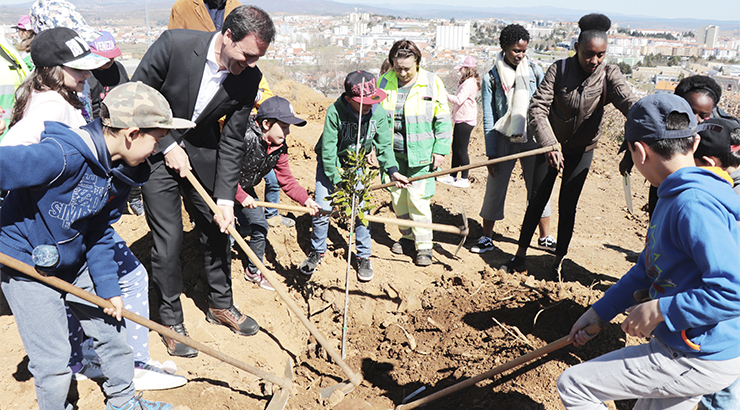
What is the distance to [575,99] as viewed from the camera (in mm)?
3977

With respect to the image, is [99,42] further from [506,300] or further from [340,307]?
[506,300]

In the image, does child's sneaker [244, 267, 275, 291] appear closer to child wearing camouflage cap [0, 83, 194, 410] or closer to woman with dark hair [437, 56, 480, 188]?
child wearing camouflage cap [0, 83, 194, 410]

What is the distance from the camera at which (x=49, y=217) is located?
81.4 inches

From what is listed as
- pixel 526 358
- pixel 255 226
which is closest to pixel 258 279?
pixel 255 226

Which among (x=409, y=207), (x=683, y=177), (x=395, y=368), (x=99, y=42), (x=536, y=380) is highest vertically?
(x=99, y=42)

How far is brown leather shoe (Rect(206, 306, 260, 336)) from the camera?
3.80m

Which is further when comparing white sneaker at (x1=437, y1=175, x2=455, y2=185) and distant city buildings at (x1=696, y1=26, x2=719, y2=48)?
distant city buildings at (x1=696, y1=26, x2=719, y2=48)

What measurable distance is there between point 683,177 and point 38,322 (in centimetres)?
291

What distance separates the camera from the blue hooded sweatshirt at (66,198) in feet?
6.20

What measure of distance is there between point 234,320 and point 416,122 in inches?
97.7

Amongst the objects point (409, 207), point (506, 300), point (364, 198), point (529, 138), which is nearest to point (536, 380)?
point (506, 300)

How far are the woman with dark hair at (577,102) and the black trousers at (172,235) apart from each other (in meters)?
2.75

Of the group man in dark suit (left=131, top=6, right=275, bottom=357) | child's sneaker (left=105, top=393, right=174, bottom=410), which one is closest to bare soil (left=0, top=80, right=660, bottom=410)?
child's sneaker (left=105, top=393, right=174, bottom=410)

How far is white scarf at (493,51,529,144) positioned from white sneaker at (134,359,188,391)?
3.68 metres
